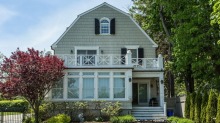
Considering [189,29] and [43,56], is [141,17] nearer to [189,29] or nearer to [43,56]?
[189,29]

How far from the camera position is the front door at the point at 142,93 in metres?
30.2

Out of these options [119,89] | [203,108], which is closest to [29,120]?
[119,89]

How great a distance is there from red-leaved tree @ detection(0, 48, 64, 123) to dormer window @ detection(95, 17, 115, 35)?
785 cm

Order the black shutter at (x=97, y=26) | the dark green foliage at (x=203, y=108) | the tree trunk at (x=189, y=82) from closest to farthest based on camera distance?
the dark green foliage at (x=203, y=108), the tree trunk at (x=189, y=82), the black shutter at (x=97, y=26)

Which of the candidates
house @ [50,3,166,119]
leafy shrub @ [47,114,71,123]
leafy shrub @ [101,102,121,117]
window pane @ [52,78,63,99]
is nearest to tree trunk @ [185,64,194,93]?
house @ [50,3,166,119]

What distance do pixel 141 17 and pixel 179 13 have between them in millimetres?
10039

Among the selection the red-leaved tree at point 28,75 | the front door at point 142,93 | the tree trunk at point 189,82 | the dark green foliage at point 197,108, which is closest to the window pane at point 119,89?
the front door at point 142,93

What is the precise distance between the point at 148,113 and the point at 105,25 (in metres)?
8.97

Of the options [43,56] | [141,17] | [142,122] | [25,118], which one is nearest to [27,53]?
[43,56]

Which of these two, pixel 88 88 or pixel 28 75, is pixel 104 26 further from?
pixel 28 75

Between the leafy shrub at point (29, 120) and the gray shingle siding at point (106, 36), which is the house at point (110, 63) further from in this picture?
the leafy shrub at point (29, 120)

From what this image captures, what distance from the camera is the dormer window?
29.8 meters

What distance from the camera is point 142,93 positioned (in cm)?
3034

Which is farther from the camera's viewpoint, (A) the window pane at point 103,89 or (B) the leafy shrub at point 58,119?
(A) the window pane at point 103,89
